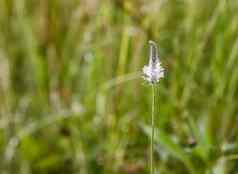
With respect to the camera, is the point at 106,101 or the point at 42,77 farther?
the point at 42,77

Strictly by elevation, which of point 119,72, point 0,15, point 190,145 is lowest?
point 190,145

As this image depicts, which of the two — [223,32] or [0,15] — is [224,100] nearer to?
[223,32]

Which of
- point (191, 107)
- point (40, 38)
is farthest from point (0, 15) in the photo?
point (191, 107)

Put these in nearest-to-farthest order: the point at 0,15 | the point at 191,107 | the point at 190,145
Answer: the point at 190,145
the point at 191,107
the point at 0,15

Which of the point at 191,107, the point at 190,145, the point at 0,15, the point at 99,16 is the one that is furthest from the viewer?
the point at 0,15

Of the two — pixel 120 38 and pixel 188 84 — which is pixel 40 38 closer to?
pixel 120 38

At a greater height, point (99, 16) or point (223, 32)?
point (99, 16)
